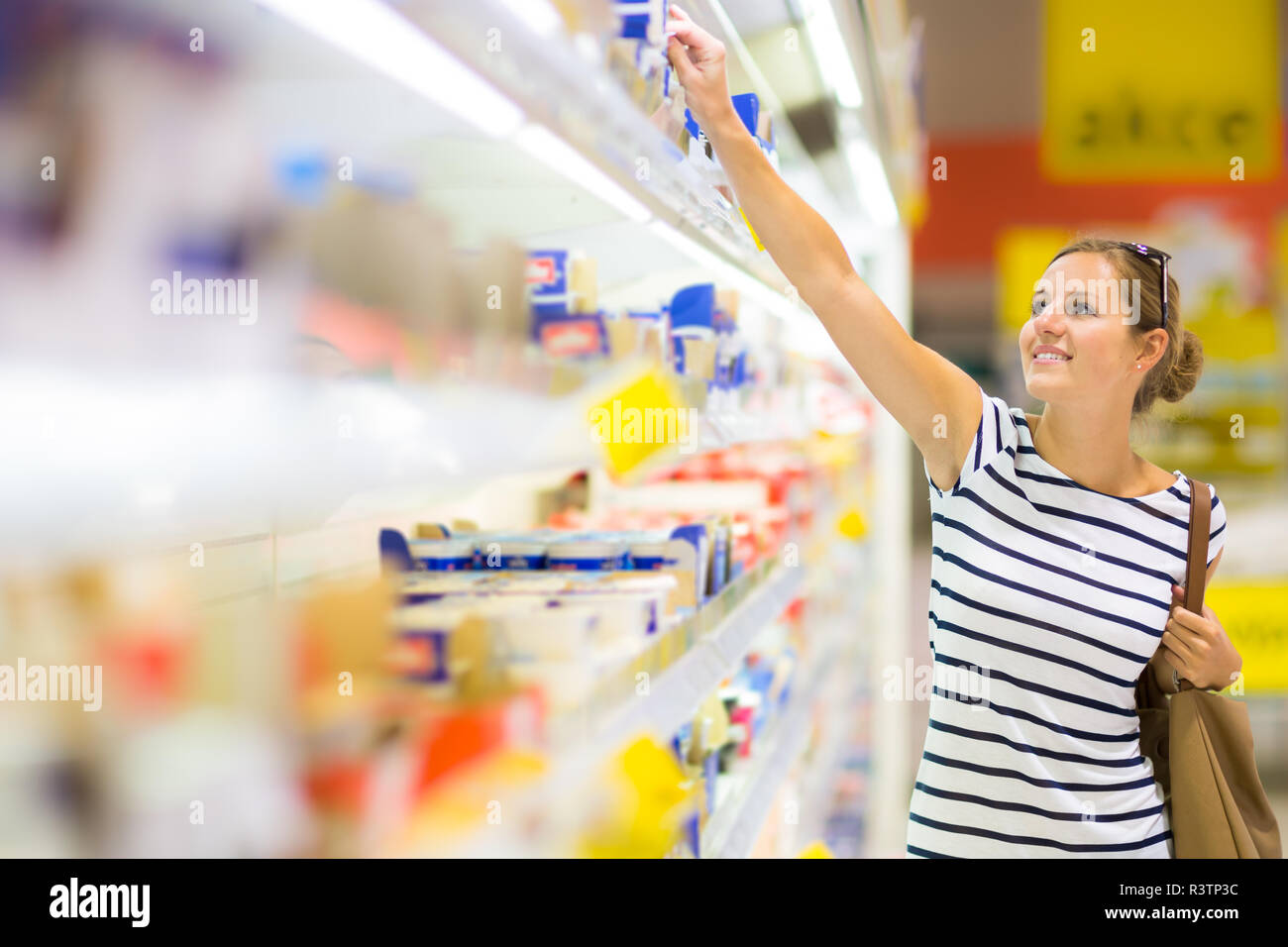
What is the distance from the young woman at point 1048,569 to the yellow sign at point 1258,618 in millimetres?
3538

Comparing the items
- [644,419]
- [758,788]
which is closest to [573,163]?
[644,419]

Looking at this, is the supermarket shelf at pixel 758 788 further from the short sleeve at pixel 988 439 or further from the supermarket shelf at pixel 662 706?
the short sleeve at pixel 988 439

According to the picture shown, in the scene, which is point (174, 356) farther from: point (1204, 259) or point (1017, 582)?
point (1204, 259)

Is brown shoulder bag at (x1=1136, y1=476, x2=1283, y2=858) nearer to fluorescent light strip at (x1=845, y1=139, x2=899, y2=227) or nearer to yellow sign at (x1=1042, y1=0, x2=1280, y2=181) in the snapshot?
fluorescent light strip at (x1=845, y1=139, x2=899, y2=227)

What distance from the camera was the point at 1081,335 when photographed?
4.37 ft

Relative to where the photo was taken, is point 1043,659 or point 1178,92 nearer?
point 1043,659

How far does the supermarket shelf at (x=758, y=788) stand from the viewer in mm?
1562

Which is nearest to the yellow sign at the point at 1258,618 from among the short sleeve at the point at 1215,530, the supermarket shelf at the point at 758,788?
the supermarket shelf at the point at 758,788

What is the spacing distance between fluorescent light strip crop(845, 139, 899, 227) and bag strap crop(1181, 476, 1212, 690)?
185 cm

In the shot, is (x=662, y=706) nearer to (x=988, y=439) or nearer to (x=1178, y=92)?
(x=988, y=439)

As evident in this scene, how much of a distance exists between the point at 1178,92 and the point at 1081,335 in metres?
2.93

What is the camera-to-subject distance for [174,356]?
0.76 m

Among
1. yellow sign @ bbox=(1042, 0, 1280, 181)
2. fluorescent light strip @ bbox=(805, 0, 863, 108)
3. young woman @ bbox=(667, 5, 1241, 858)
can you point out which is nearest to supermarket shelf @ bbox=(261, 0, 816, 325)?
young woman @ bbox=(667, 5, 1241, 858)

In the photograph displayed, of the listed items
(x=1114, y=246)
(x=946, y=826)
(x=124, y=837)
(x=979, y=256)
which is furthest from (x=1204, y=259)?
(x=124, y=837)
